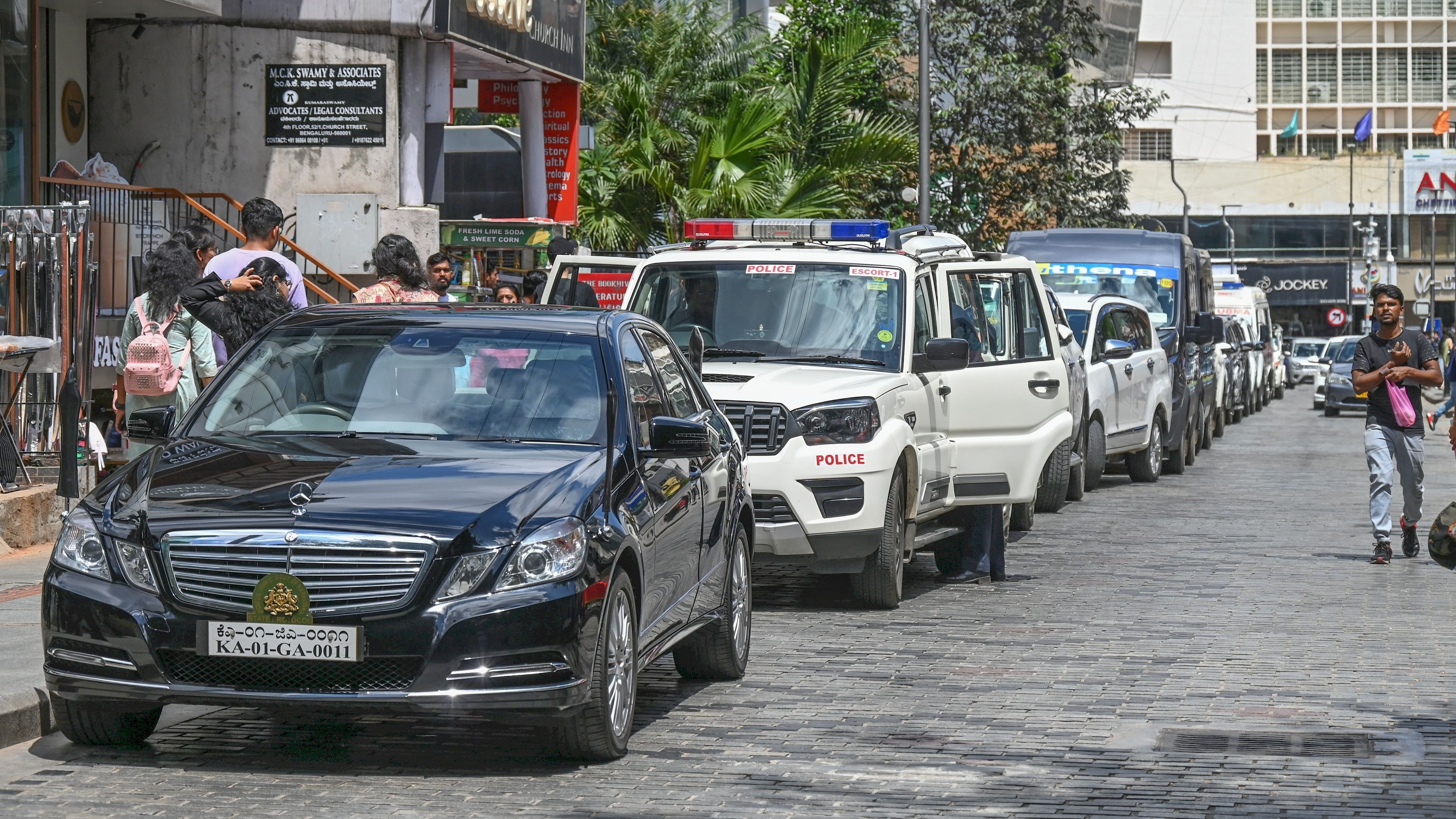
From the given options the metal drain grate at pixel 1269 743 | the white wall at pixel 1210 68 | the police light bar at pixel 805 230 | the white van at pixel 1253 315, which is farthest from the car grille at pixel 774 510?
the white wall at pixel 1210 68

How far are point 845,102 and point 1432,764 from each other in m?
21.8

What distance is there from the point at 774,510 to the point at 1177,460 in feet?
43.6

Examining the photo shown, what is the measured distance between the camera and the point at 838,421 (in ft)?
34.3

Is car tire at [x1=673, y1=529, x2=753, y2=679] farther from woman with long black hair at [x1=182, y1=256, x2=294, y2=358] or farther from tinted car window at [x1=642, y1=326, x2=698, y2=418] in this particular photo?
woman with long black hair at [x1=182, y1=256, x2=294, y2=358]

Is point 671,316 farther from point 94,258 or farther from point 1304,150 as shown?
point 1304,150

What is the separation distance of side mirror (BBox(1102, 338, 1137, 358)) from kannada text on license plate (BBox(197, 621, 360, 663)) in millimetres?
13963

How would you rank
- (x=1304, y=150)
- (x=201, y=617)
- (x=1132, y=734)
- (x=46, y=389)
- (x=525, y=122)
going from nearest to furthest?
1. (x=201, y=617)
2. (x=1132, y=734)
3. (x=46, y=389)
4. (x=525, y=122)
5. (x=1304, y=150)

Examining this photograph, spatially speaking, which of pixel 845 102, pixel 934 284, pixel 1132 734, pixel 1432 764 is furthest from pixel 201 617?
pixel 845 102

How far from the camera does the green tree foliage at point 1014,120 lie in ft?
109

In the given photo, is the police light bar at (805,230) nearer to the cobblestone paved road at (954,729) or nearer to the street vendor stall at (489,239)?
the cobblestone paved road at (954,729)

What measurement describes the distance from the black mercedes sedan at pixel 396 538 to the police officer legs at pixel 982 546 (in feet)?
16.4

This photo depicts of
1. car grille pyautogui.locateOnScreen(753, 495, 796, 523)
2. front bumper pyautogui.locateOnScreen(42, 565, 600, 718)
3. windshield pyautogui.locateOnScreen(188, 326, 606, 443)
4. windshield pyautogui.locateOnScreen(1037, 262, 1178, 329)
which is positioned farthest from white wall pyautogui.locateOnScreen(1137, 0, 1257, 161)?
front bumper pyautogui.locateOnScreen(42, 565, 600, 718)

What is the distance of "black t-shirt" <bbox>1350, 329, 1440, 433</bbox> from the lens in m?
14.1

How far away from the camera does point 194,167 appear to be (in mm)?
19062
